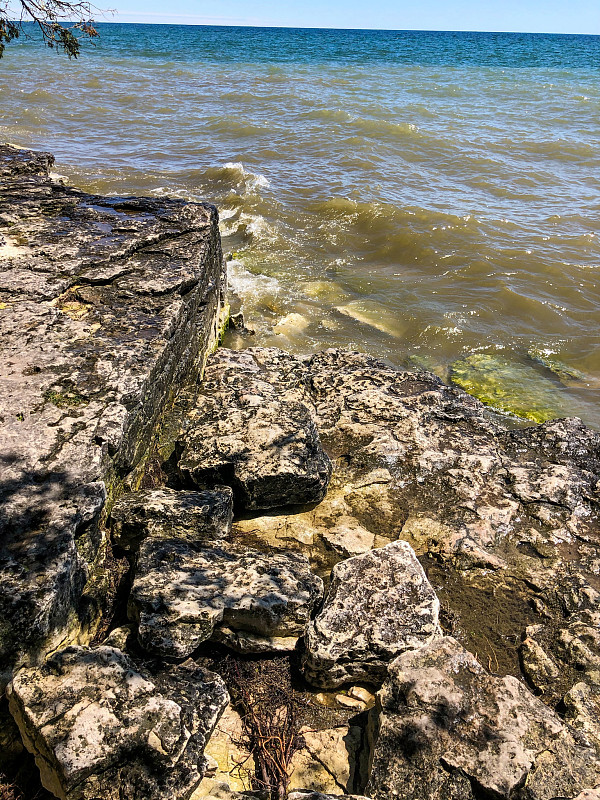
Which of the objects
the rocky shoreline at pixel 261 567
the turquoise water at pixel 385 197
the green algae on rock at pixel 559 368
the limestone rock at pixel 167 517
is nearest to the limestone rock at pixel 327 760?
the rocky shoreline at pixel 261 567

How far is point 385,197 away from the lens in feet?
32.8

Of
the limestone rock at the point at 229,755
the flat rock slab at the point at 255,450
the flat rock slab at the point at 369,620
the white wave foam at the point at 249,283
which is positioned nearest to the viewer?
the limestone rock at the point at 229,755

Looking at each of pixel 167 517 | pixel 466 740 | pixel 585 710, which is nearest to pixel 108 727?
pixel 167 517

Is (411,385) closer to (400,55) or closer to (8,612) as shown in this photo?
(8,612)

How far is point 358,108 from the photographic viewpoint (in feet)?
57.1

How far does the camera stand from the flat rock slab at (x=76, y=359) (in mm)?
2078

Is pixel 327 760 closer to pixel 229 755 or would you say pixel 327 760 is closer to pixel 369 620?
pixel 229 755

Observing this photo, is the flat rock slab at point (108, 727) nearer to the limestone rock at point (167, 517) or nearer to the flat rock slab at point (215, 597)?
the flat rock slab at point (215, 597)

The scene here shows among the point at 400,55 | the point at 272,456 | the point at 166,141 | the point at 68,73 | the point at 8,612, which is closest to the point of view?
the point at 8,612

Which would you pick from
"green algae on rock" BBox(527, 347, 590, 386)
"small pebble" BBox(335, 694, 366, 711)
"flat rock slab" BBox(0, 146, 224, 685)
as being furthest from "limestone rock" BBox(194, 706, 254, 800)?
"green algae on rock" BBox(527, 347, 590, 386)

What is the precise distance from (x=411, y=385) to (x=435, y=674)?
248 cm

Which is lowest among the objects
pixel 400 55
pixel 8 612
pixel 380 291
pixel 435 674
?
pixel 380 291

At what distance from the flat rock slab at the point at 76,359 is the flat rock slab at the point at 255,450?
0.26 m

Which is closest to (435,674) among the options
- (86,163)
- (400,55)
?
(86,163)
